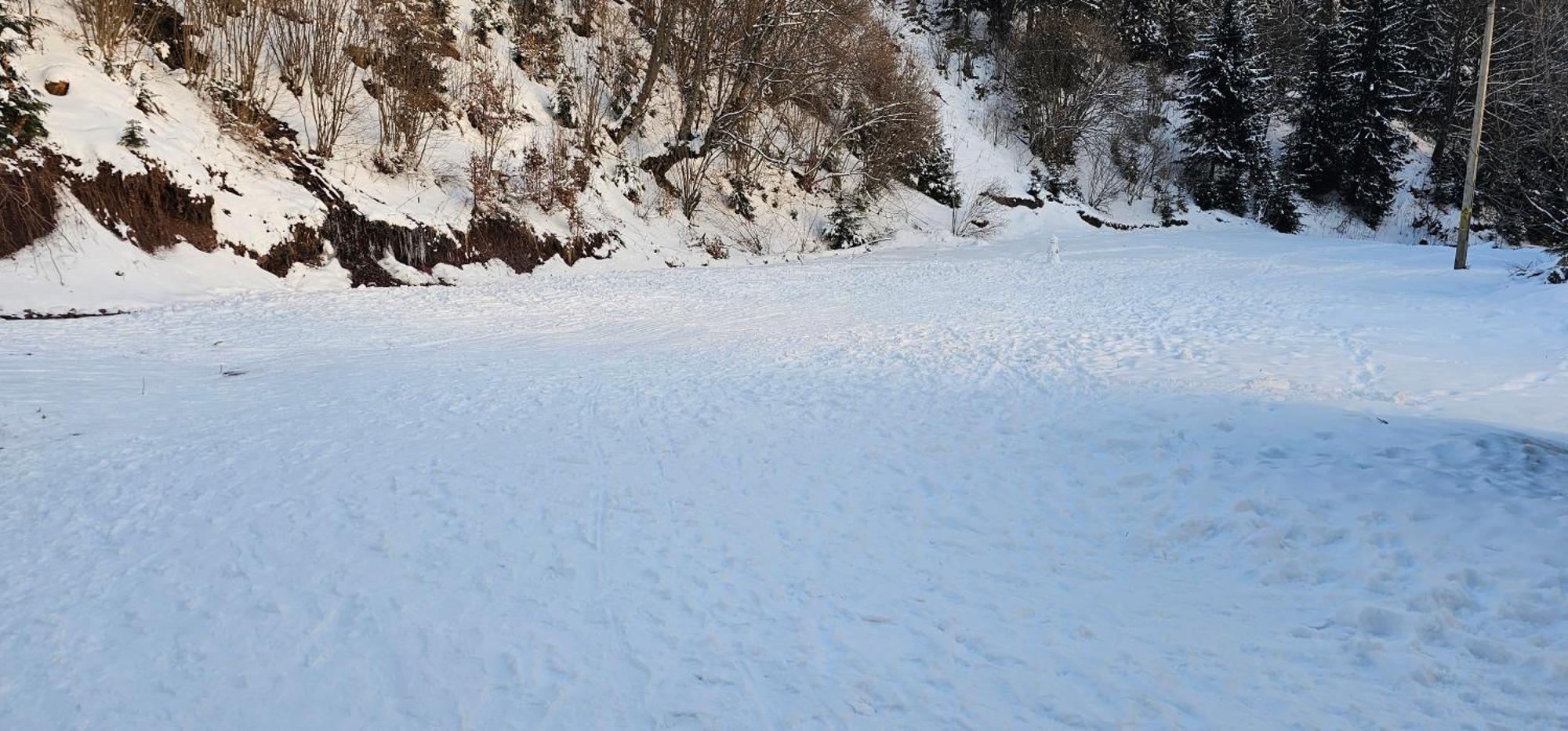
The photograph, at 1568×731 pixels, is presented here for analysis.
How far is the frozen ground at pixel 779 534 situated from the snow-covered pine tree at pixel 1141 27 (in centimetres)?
3977

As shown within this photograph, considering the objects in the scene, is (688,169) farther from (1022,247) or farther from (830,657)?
(830,657)

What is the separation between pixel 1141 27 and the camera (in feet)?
143

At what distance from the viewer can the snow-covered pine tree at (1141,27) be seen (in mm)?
43562

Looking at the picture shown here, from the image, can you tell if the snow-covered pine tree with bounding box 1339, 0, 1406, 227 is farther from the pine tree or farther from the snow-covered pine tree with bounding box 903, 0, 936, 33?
the snow-covered pine tree with bounding box 903, 0, 936, 33

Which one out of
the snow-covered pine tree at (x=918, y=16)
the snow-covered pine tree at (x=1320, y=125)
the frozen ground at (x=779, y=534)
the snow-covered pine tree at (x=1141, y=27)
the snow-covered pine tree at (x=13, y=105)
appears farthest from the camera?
the snow-covered pine tree at (x=918, y=16)

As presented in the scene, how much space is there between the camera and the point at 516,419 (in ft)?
22.5

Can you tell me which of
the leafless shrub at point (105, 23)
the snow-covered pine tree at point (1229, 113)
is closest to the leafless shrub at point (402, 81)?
the leafless shrub at point (105, 23)

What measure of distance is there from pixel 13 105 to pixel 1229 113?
41.6 metres

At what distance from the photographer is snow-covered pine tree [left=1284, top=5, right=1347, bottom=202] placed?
36.2 m

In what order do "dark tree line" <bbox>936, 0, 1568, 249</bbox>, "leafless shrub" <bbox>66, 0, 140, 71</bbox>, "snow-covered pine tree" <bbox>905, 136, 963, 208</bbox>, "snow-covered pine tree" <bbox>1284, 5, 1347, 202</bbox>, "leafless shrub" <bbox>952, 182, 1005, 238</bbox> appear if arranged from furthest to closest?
"snow-covered pine tree" <bbox>1284, 5, 1347, 202</bbox> → "dark tree line" <bbox>936, 0, 1568, 249</bbox> → "snow-covered pine tree" <bbox>905, 136, 963, 208</bbox> → "leafless shrub" <bbox>952, 182, 1005, 238</bbox> → "leafless shrub" <bbox>66, 0, 140, 71</bbox>

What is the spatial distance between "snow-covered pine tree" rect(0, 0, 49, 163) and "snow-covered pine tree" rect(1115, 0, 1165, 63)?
152ft

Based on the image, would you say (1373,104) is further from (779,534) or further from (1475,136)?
(779,534)

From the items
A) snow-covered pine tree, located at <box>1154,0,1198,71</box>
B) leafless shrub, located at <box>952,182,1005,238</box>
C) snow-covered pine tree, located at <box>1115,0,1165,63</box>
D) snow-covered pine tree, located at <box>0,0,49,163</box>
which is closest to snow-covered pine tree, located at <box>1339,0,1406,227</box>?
snow-covered pine tree, located at <box>1154,0,1198,71</box>

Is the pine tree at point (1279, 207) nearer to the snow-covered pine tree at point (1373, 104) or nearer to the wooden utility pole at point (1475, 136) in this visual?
the snow-covered pine tree at point (1373, 104)
